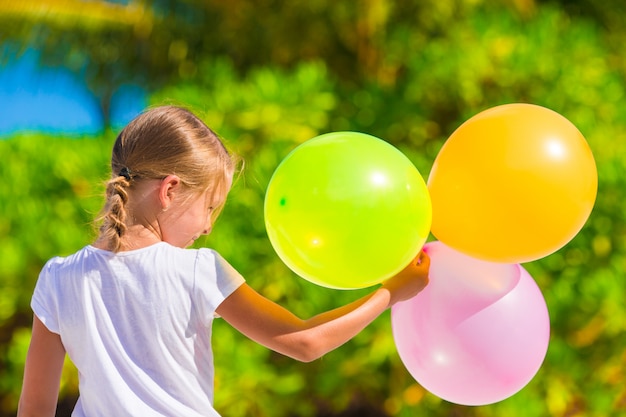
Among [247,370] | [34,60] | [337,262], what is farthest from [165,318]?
[34,60]

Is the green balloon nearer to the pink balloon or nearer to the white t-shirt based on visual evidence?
the white t-shirt

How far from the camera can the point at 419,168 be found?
4137mm

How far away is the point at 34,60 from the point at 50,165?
3.49m

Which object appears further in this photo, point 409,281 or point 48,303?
point 409,281

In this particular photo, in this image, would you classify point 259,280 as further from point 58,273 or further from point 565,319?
point 58,273

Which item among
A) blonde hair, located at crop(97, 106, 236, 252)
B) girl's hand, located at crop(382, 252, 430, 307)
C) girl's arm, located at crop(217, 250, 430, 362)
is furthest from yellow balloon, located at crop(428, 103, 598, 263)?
blonde hair, located at crop(97, 106, 236, 252)

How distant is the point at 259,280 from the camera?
4.04m

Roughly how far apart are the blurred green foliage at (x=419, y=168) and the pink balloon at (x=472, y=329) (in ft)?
6.15

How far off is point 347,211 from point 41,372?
676 mm

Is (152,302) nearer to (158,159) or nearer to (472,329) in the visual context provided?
(158,159)

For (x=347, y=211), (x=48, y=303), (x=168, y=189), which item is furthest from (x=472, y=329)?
(x=48, y=303)

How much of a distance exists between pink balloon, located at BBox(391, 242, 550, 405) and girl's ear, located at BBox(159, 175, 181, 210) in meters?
0.73

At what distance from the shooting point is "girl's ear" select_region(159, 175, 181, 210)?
153 cm

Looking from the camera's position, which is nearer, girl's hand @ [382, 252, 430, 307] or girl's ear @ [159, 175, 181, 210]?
girl's ear @ [159, 175, 181, 210]
